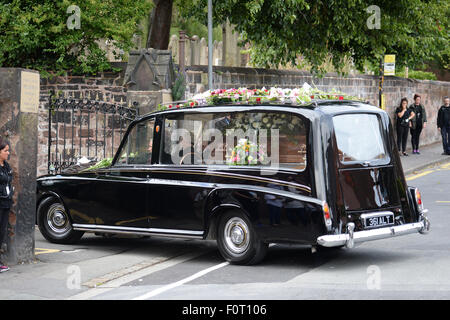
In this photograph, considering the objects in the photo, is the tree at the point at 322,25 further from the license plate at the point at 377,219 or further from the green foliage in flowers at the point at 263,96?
the license plate at the point at 377,219

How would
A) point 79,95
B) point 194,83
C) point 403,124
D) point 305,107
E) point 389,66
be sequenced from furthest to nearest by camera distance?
point 403,124, point 389,66, point 79,95, point 194,83, point 305,107

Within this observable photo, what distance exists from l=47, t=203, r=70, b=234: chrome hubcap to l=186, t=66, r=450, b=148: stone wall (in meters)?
5.04

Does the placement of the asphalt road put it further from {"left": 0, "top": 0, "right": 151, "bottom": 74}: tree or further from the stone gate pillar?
{"left": 0, "top": 0, "right": 151, "bottom": 74}: tree

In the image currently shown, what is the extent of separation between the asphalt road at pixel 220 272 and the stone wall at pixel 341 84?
454 cm

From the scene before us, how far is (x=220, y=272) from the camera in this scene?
946 centimetres

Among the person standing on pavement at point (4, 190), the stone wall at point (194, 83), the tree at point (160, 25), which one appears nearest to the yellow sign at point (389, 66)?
the stone wall at point (194, 83)

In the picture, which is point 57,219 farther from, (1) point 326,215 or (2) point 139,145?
(1) point 326,215

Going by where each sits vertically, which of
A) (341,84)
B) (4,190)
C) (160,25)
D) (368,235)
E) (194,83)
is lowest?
(368,235)

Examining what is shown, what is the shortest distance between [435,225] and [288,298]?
5.49 m

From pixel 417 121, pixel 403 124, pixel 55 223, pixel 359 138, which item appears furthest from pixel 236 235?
pixel 417 121

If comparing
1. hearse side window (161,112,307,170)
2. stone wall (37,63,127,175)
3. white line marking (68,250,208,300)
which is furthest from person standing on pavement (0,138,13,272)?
stone wall (37,63,127,175)

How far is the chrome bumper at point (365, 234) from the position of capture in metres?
9.11

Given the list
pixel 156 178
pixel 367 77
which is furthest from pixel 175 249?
pixel 367 77

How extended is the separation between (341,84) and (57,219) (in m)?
16.1
